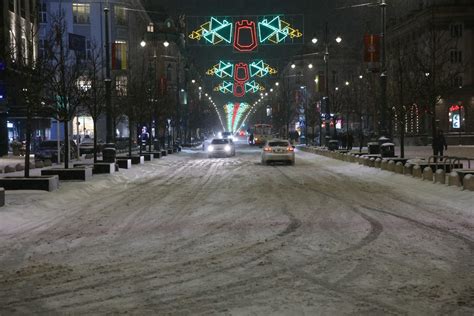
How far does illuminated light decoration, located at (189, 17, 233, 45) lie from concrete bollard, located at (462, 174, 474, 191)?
1363cm

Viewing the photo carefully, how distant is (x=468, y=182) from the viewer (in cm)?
1723

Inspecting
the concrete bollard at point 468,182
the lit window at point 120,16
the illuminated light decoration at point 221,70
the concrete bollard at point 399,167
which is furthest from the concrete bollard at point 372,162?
the lit window at point 120,16

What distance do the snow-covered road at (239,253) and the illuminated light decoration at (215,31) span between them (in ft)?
37.8

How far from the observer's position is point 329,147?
4600 centimetres

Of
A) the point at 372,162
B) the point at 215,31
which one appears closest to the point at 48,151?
the point at 215,31

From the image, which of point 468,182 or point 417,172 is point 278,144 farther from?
point 468,182

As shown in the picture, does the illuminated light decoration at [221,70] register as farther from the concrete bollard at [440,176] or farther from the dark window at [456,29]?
the dark window at [456,29]

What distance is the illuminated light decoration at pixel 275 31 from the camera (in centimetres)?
2739

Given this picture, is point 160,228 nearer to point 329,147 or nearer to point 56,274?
point 56,274

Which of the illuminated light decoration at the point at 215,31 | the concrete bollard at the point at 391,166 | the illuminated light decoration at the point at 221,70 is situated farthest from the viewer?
the illuminated light decoration at the point at 221,70

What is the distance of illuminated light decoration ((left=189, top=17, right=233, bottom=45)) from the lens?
2778cm

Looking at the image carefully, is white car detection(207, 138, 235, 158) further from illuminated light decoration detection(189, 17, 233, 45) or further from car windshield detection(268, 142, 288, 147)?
illuminated light decoration detection(189, 17, 233, 45)

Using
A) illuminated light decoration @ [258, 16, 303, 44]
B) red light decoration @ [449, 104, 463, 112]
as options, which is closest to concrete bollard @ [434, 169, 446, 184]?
illuminated light decoration @ [258, 16, 303, 44]

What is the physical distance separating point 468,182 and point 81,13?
69.3 m
